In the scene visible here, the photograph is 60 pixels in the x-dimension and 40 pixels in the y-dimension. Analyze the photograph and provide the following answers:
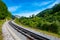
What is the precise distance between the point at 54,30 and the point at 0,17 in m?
81.8

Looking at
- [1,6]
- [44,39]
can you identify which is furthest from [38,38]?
[1,6]

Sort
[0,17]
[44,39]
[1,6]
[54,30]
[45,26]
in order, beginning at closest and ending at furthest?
[44,39] → [54,30] → [45,26] → [0,17] → [1,6]

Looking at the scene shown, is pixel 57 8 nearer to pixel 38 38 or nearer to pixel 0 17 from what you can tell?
pixel 0 17

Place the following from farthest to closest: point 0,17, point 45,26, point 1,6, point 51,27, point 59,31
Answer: point 1,6, point 0,17, point 45,26, point 51,27, point 59,31

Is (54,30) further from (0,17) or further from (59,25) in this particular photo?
(0,17)

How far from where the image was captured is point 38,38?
1603 centimetres

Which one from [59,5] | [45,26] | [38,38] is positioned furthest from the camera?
[59,5]

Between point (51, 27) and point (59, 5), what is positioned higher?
point (59, 5)

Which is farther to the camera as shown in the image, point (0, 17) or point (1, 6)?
point (1, 6)

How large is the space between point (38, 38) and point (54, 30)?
8.54 m

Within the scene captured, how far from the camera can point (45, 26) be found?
93.6 ft

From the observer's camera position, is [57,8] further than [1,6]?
No

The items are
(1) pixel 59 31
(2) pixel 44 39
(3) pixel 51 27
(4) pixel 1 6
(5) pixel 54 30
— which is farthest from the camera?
(4) pixel 1 6

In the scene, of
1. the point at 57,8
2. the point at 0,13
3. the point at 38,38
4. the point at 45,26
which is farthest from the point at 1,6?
the point at 38,38
